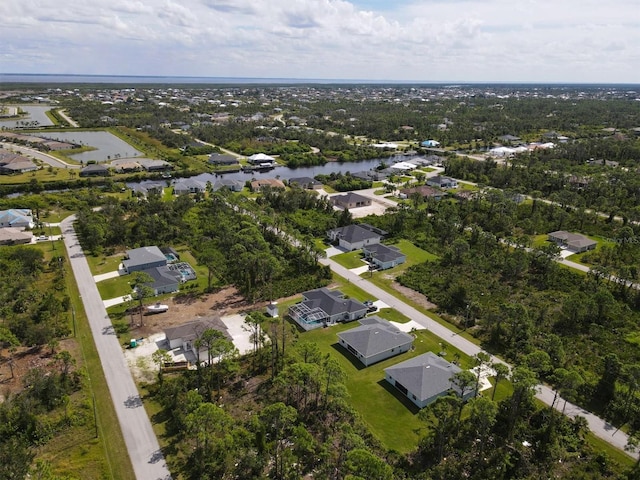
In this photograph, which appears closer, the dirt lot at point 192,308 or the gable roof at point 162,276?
the dirt lot at point 192,308

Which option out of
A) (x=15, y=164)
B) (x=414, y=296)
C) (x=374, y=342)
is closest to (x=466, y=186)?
(x=414, y=296)

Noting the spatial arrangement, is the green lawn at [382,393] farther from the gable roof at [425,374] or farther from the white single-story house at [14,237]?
the white single-story house at [14,237]

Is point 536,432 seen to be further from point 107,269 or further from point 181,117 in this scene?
point 181,117

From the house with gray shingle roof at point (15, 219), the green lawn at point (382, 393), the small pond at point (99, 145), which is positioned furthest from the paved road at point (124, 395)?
the small pond at point (99, 145)

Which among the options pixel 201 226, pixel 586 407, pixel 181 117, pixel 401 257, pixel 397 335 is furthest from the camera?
pixel 181 117

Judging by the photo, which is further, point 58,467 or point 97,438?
point 97,438

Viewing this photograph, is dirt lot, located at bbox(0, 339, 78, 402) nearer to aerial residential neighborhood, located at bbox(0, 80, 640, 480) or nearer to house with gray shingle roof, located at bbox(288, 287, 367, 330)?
aerial residential neighborhood, located at bbox(0, 80, 640, 480)

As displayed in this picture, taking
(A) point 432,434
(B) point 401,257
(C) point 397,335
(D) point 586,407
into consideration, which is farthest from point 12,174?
(D) point 586,407
